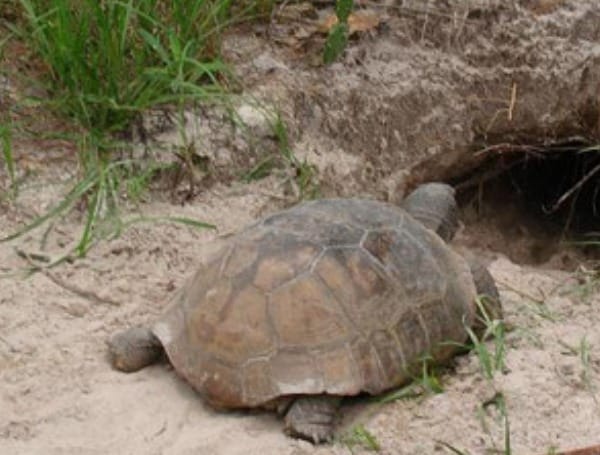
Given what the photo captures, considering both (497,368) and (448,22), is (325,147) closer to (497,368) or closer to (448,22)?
(448,22)

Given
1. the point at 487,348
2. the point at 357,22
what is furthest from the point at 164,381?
the point at 357,22

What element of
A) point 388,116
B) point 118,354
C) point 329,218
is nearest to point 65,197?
point 118,354

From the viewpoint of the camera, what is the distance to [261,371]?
333cm

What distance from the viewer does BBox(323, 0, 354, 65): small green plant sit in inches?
185

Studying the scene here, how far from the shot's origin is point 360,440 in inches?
128

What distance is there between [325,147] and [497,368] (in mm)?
1506

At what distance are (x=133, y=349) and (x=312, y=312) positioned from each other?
0.58 m

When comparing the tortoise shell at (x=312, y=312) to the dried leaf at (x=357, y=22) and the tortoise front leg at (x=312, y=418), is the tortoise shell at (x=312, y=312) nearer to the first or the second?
the tortoise front leg at (x=312, y=418)

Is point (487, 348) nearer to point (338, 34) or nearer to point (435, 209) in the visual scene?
point (435, 209)

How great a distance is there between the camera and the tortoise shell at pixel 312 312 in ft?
11.0

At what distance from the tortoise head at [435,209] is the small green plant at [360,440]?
1.06 metres

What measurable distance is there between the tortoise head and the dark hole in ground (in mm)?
859

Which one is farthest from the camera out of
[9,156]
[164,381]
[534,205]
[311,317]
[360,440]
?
[534,205]

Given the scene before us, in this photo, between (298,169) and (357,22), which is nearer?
(298,169)
